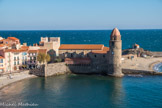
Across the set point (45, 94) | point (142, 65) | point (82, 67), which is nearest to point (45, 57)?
point (82, 67)

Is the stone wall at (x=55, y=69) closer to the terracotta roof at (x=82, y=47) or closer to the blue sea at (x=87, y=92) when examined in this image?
the blue sea at (x=87, y=92)

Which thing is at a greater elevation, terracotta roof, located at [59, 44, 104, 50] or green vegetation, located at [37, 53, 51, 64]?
terracotta roof, located at [59, 44, 104, 50]

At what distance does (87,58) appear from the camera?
233ft

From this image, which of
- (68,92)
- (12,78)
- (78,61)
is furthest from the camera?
(78,61)

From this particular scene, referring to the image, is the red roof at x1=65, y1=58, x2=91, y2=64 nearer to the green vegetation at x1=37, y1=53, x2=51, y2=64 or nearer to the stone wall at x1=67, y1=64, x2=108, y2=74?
the stone wall at x1=67, y1=64, x2=108, y2=74

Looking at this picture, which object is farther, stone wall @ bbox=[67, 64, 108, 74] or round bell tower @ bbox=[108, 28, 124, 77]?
stone wall @ bbox=[67, 64, 108, 74]

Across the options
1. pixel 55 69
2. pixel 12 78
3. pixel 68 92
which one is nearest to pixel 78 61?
pixel 55 69

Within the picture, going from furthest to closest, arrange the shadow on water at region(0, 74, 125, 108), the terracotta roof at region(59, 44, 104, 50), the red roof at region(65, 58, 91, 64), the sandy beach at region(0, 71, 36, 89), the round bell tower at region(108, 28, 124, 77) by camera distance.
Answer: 1. the terracotta roof at region(59, 44, 104, 50)
2. the red roof at region(65, 58, 91, 64)
3. the round bell tower at region(108, 28, 124, 77)
4. the sandy beach at region(0, 71, 36, 89)
5. the shadow on water at region(0, 74, 125, 108)

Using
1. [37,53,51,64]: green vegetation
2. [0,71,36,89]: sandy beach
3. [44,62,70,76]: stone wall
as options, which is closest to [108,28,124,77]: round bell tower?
[44,62,70,76]: stone wall

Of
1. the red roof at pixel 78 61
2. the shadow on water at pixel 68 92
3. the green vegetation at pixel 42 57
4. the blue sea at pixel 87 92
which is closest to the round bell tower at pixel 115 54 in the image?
the blue sea at pixel 87 92

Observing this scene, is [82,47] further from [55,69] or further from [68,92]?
[68,92]

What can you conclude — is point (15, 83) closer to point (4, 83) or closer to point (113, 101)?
point (4, 83)

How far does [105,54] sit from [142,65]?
15.5 metres

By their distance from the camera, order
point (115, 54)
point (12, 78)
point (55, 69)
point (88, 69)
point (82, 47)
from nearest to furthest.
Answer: point (12, 78) < point (115, 54) < point (55, 69) < point (88, 69) < point (82, 47)
